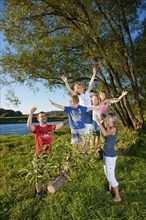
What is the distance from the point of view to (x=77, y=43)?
1708 centimetres

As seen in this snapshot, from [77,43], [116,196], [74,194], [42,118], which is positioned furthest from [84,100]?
[77,43]

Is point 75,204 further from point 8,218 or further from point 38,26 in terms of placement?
point 38,26

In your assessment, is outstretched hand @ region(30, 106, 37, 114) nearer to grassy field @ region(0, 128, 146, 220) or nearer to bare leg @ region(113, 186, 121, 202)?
grassy field @ region(0, 128, 146, 220)

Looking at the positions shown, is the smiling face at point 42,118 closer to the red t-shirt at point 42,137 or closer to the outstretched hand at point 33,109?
the red t-shirt at point 42,137

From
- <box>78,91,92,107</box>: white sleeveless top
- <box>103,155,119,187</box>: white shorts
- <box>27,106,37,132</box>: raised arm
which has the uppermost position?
<box>78,91,92,107</box>: white sleeveless top

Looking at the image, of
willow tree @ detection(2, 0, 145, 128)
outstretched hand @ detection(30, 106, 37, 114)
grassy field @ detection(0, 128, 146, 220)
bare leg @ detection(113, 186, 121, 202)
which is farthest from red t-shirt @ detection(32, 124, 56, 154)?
willow tree @ detection(2, 0, 145, 128)

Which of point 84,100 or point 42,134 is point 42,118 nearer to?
point 42,134

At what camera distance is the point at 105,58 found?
14320 millimetres

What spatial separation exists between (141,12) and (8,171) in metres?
12.9

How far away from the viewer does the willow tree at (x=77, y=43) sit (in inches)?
579

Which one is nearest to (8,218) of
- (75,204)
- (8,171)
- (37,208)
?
(37,208)

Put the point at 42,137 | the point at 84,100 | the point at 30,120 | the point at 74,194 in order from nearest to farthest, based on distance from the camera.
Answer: the point at 74,194, the point at 30,120, the point at 42,137, the point at 84,100

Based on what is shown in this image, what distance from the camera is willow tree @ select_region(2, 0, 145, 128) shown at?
1472 centimetres

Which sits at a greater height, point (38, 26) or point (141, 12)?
point (141, 12)
